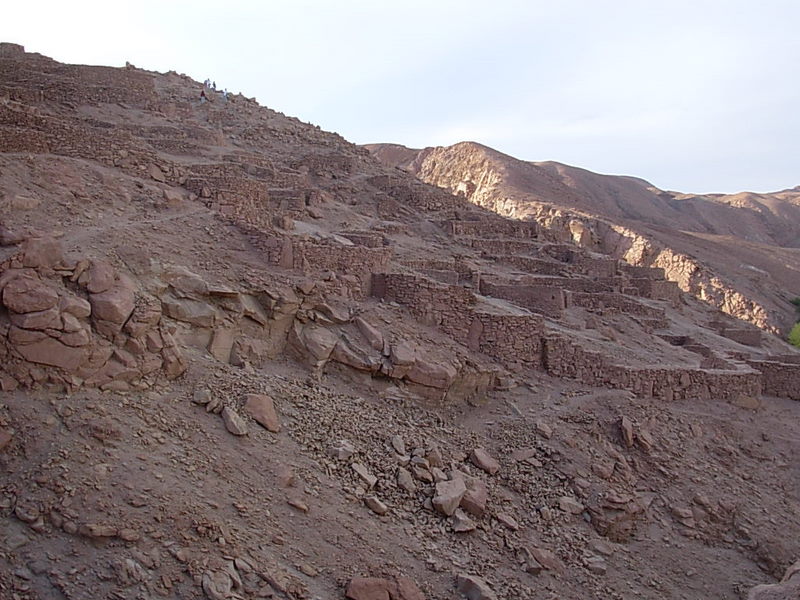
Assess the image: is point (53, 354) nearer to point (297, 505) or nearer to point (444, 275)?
point (297, 505)

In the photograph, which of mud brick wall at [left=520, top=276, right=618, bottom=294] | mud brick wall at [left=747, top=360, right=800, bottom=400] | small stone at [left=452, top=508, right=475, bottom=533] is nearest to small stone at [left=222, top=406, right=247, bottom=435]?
small stone at [left=452, top=508, right=475, bottom=533]

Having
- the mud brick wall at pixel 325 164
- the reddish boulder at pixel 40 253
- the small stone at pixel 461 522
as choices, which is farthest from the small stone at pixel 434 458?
the mud brick wall at pixel 325 164

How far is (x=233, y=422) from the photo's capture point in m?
6.30

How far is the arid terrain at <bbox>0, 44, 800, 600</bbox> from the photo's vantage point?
16.6 ft

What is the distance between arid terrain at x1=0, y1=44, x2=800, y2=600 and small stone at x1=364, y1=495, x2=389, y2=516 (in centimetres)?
3

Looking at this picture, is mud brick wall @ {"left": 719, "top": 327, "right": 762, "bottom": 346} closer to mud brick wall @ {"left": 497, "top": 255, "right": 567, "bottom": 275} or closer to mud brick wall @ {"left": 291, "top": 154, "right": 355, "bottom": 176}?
mud brick wall @ {"left": 497, "top": 255, "right": 567, "bottom": 275}

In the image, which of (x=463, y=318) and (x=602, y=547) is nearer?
(x=602, y=547)

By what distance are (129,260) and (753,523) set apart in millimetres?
8132

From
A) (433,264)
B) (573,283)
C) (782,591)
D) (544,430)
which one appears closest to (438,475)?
(544,430)

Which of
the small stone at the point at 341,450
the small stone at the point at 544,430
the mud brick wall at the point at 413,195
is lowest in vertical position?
the small stone at the point at 341,450

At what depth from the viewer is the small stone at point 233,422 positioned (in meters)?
6.26

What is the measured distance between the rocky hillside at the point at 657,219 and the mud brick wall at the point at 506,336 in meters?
22.1

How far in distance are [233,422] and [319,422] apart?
42.5 inches

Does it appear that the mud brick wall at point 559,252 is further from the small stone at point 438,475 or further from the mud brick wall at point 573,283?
the small stone at point 438,475
